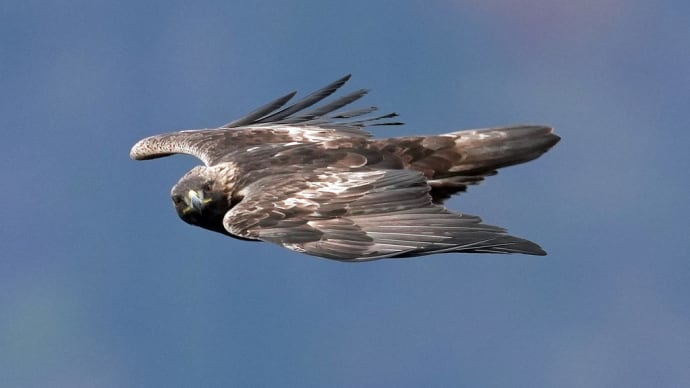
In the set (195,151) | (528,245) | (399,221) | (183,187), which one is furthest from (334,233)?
(195,151)

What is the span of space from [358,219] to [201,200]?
8.47 feet

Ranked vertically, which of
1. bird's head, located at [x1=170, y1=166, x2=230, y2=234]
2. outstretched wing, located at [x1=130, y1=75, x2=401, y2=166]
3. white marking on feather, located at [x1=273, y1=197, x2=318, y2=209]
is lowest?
white marking on feather, located at [x1=273, y1=197, x2=318, y2=209]

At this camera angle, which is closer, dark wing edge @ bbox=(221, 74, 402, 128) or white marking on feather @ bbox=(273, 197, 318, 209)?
white marking on feather @ bbox=(273, 197, 318, 209)

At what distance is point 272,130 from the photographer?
738 inches

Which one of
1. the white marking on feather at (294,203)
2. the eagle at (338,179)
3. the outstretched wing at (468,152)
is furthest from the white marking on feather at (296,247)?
the outstretched wing at (468,152)

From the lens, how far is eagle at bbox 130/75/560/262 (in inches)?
563

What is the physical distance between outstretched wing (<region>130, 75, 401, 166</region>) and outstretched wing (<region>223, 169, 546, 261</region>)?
223cm

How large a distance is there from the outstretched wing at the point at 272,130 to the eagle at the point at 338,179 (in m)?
0.02

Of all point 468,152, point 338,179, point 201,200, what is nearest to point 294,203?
point 338,179

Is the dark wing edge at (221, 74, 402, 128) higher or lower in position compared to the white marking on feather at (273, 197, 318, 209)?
higher

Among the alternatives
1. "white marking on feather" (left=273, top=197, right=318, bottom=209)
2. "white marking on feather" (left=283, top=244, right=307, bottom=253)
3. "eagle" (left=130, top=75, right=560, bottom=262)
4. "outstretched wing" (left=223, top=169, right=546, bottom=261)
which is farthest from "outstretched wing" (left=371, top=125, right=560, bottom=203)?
"white marking on feather" (left=283, top=244, right=307, bottom=253)

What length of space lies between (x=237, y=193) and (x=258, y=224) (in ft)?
5.24

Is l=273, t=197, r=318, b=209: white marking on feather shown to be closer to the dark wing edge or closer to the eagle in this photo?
the eagle

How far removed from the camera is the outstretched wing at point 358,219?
1399 centimetres
